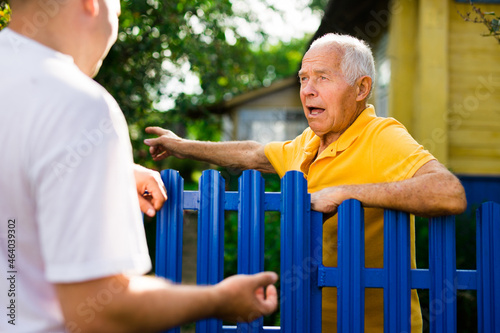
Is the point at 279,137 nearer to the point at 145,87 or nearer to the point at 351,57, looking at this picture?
the point at 145,87

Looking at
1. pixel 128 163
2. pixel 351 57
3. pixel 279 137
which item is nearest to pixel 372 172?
pixel 351 57

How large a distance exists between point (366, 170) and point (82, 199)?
146 centimetres

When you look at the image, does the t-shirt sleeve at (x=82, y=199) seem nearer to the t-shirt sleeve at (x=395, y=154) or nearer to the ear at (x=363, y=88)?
the t-shirt sleeve at (x=395, y=154)

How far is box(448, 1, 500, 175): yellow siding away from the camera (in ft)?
20.2

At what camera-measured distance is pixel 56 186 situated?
774mm

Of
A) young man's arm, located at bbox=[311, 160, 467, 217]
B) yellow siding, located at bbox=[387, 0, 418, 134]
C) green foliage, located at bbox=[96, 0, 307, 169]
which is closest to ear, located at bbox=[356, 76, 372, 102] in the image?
young man's arm, located at bbox=[311, 160, 467, 217]

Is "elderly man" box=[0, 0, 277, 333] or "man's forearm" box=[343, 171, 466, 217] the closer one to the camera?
"elderly man" box=[0, 0, 277, 333]

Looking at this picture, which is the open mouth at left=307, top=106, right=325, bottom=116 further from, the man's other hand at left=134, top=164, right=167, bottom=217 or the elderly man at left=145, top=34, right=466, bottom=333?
the man's other hand at left=134, top=164, right=167, bottom=217

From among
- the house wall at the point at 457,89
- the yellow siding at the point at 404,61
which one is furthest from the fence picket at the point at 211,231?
the yellow siding at the point at 404,61

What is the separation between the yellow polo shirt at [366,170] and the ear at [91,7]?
1288mm

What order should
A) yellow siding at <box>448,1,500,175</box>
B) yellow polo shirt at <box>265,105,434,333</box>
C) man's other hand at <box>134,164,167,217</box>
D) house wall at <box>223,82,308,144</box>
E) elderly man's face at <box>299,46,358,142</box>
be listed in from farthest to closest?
house wall at <box>223,82,308,144</box>
yellow siding at <box>448,1,500,175</box>
elderly man's face at <box>299,46,358,142</box>
yellow polo shirt at <box>265,105,434,333</box>
man's other hand at <box>134,164,167,217</box>

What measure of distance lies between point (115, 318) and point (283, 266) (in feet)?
4.28

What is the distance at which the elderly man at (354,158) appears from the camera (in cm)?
180

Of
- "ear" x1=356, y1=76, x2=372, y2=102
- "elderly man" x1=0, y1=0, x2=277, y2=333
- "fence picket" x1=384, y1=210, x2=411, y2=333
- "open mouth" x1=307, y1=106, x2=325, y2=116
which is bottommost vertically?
"fence picket" x1=384, y1=210, x2=411, y2=333
